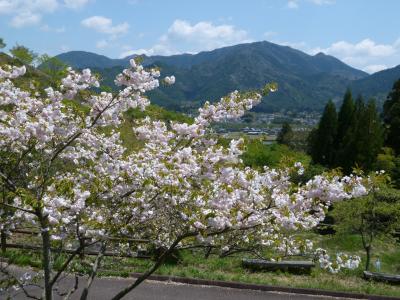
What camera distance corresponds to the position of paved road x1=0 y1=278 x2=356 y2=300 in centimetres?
853

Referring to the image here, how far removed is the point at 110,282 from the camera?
30.1ft

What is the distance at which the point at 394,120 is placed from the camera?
37969mm

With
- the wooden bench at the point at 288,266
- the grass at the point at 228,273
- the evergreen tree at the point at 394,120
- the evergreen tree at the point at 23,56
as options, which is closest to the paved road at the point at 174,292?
Answer: the grass at the point at 228,273

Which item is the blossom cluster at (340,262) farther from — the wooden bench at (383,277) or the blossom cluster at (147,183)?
the wooden bench at (383,277)

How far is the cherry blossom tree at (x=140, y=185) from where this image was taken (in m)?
4.30

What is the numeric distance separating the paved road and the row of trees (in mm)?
24723

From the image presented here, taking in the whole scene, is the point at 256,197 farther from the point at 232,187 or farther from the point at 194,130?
the point at 194,130

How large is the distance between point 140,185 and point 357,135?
109 feet

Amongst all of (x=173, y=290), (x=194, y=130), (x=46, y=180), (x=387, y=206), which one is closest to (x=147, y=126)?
(x=194, y=130)

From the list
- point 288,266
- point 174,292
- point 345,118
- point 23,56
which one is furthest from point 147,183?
point 345,118

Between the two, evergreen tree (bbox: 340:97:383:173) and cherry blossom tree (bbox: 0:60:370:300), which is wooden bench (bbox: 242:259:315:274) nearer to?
cherry blossom tree (bbox: 0:60:370:300)

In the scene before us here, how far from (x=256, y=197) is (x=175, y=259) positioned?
6.73 m

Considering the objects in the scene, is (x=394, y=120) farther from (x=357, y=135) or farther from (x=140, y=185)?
(x=140, y=185)

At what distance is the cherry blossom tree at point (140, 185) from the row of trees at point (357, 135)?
28.6 metres
